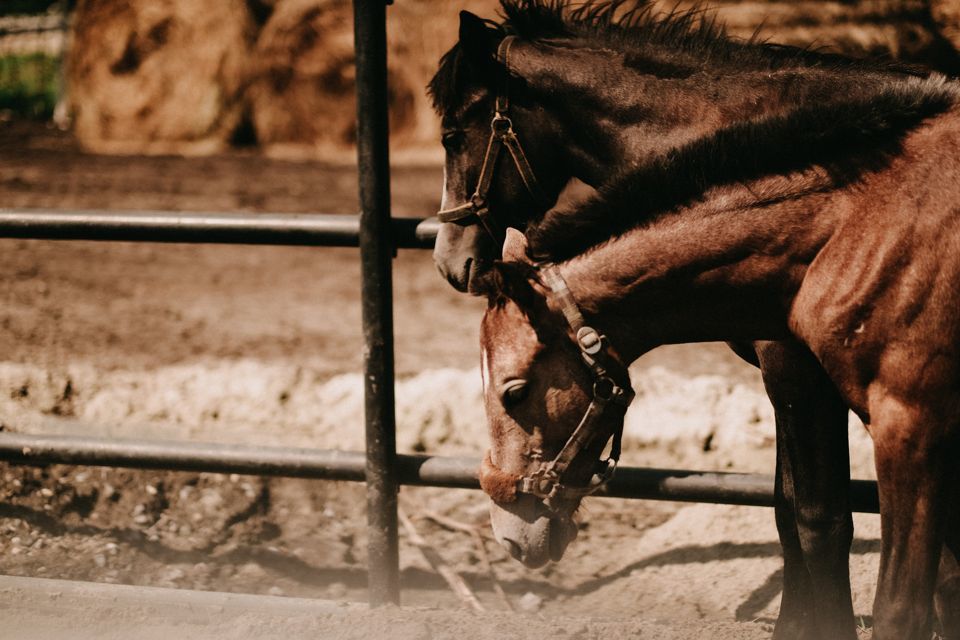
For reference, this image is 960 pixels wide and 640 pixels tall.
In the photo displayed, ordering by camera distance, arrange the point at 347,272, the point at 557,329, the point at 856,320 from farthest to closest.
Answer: the point at 347,272 → the point at 557,329 → the point at 856,320

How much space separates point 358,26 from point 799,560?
1788 mm

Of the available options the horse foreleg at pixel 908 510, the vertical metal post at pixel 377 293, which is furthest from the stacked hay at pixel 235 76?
the horse foreleg at pixel 908 510

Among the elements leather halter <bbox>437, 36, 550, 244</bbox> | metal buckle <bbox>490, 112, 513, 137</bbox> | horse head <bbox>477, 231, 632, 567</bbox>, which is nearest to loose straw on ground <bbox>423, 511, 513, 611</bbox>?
horse head <bbox>477, 231, 632, 567</bbox>

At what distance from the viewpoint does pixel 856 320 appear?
211cm

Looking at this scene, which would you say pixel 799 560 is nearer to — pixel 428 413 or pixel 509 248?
pixel 509 248

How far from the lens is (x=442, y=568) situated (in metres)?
3.50

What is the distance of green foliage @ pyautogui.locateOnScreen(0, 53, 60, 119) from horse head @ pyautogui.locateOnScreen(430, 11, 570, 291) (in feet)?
36.4

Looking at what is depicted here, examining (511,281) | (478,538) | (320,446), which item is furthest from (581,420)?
(320,446)

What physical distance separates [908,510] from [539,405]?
0.77 metres

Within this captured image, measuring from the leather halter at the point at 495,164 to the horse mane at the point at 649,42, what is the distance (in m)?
0.15

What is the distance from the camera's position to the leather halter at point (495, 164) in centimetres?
299

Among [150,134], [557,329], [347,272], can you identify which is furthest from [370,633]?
[150,134]

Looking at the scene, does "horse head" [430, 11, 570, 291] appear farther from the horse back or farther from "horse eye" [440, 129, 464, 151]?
the horse back

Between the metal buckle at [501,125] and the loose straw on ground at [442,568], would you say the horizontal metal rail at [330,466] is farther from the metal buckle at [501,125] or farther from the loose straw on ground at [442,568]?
the metal buckle at [501,125]
